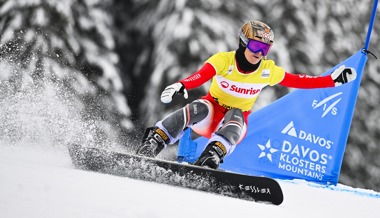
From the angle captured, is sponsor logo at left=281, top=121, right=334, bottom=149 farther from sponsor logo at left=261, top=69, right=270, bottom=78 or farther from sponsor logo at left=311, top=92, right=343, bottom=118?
sponsor logo at left=261, top=69, right=270, bottom=78

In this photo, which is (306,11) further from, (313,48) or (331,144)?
(331,144)

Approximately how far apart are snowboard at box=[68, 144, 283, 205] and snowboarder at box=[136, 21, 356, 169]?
1.27ft

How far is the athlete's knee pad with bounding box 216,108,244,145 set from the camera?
353 cm

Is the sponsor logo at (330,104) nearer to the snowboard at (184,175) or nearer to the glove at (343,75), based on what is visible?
the glove at (343,75)

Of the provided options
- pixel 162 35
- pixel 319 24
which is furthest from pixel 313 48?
pixel 162 35

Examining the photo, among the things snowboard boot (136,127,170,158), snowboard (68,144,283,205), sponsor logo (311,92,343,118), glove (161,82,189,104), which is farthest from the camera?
sponsor logo (311,92,343,118)

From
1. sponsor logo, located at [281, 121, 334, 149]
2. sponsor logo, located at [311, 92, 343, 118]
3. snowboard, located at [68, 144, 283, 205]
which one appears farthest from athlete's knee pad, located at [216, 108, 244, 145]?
sponsor logo, located at [311, 92, 343, 118]

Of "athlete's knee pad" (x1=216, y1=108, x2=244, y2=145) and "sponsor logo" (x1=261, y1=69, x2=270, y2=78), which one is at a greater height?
"sponsor logo" (x1=261, y1=69, x2=270, y2=78)

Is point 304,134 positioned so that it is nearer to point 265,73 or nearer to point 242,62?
point 265,73

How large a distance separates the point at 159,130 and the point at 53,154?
27.2 inches

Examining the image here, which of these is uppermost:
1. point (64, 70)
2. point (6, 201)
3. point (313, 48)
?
point (313, 48)

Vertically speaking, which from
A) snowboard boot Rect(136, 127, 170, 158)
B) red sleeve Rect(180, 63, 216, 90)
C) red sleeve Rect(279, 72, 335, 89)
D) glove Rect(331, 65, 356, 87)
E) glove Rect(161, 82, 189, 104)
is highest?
glove Rect(331, 65, 356, 87)

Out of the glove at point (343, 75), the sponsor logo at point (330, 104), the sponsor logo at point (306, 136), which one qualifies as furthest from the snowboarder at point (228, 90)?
the sponsor logo at point (306, 136)

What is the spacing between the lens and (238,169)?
14.8ft
